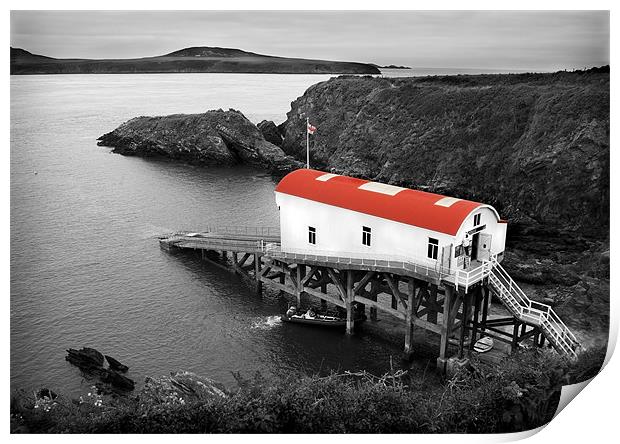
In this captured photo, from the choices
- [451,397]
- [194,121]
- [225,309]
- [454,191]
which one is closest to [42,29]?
[225,309]

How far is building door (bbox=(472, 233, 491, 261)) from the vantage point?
82.7 ft

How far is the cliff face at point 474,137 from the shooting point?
4119 centimetres

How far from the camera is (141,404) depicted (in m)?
18.4

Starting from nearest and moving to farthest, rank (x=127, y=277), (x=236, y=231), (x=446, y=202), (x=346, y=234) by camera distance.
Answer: (x=446, y=202)
(x=346, y=234)
(x=127, y=277)
(x=236, y=231)

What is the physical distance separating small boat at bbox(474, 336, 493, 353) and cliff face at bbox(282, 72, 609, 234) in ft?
24.7

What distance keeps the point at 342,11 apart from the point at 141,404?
15264 millimetres

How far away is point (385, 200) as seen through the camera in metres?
25.8

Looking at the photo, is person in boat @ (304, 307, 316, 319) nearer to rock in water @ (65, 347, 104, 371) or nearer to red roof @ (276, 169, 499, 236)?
red roof @ (276, 169, 499, 236)

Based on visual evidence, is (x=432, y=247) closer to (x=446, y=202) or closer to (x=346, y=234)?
(x=446, y=202)

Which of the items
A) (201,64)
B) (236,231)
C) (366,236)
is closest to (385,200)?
(366,236)

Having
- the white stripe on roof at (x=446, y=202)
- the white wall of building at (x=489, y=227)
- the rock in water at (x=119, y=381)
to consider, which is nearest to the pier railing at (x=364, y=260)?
A: the white wall of building at (x=489, y=227)

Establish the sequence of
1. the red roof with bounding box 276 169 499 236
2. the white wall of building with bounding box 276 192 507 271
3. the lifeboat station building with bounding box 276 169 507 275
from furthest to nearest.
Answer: the white wall of building with bounding box 276 192 507 271 < the lifeboat station building with bounding box 276 169 507 275 < the red roof with bounding box 276 169 499 236

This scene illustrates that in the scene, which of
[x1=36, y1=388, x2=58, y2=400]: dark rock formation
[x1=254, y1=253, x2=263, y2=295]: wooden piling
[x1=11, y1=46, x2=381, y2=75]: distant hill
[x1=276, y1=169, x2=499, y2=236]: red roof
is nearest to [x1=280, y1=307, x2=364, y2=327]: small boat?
[x1=254, y1=253, x2=263, y2=295]: wooden piling

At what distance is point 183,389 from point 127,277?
15521 millimetres
